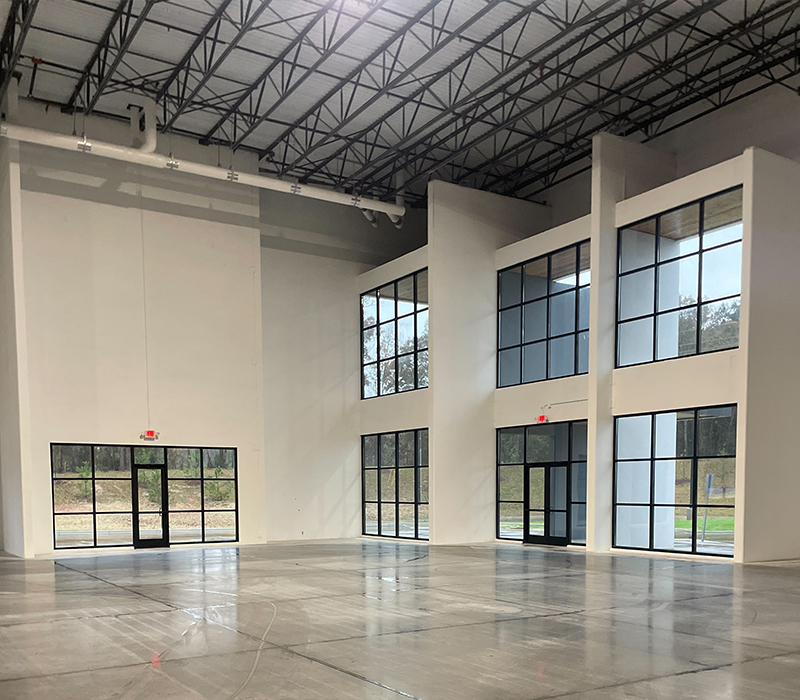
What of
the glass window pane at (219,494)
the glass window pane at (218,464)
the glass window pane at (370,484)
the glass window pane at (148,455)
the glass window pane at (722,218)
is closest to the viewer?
the glass window pane at (722,218)

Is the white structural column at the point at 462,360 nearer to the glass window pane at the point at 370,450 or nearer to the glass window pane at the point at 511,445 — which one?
the glass window pane at the point at 511,445

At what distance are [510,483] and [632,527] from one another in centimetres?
545

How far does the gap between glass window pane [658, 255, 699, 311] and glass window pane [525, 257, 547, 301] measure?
15.7ft

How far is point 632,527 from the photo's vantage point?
20.8 m

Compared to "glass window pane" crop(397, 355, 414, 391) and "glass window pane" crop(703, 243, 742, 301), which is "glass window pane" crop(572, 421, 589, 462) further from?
"glass window pane" crop(397, 355, 414, 391)

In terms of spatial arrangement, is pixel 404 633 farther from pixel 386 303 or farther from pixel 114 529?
pixel 386 303

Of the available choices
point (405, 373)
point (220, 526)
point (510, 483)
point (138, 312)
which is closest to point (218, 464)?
point (220, 526)

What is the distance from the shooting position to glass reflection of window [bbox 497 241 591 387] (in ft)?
76.8

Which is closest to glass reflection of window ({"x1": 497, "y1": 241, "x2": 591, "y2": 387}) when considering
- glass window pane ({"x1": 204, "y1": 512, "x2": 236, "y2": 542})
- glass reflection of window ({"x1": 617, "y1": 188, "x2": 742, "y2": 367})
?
glass reflection of window ({"x1": 617, "y1": 188, "x2": 742, "y2": 367})

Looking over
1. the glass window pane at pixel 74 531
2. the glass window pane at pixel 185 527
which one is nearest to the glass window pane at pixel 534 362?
the glass window pane at pixel 185 527

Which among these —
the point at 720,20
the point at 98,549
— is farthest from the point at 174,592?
the point at 720,20

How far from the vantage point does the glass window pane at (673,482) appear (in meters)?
19.3

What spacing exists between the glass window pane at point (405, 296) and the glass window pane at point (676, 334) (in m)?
9.71

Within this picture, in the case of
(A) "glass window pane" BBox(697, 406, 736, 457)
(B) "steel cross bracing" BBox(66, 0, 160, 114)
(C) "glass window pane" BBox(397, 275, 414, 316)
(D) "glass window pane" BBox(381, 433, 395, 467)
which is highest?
(B) "steel cross bracing" BBox(66, 0, 160, 114)
